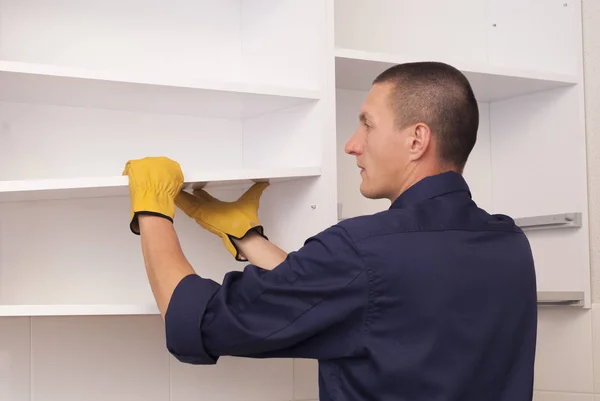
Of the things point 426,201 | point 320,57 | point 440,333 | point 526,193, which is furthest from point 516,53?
point 440,333

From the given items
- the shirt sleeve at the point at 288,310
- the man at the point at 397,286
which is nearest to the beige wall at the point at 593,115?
the man at the point at 397,286

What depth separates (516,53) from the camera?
2.24 m

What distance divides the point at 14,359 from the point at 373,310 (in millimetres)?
866

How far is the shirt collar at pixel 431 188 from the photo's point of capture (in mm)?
1402

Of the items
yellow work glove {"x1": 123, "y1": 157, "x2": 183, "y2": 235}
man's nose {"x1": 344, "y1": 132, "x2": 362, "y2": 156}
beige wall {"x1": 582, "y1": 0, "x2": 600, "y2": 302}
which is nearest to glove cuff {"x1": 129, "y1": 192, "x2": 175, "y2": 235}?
yellow work glove {"x1": 123, "y1": 157, "x2": 183, "y2": 235}

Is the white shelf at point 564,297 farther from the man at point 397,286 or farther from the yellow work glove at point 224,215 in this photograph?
the yellow work glove at point 224,215

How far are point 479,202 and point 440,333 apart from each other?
3.49 feet

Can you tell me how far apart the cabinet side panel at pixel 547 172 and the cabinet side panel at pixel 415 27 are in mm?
205

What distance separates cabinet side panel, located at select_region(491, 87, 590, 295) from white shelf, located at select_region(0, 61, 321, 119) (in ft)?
2.49

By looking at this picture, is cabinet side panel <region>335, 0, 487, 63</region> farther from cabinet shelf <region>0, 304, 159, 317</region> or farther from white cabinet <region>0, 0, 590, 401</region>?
cabinet shelf <region>0, 304, 159, 317</region>

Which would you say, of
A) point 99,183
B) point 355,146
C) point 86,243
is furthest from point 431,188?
point 86,243

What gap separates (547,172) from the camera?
2.19 metres

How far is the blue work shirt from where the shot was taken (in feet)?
4.21

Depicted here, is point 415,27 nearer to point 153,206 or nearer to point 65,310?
point 153,206
